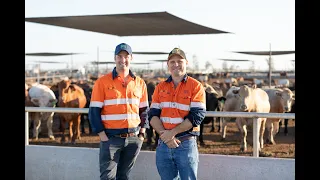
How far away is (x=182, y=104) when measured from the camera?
378cm

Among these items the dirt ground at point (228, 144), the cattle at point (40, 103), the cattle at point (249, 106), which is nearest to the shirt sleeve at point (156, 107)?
the dirt ground at point (228, 144)

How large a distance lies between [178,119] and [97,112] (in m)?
0.80

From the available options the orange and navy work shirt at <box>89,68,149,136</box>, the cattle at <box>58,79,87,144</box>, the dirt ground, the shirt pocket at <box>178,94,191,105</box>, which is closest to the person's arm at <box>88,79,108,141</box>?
the orange and navy work shirt at <box>89,68,149,136</box>

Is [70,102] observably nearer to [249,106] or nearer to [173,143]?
[249,106]

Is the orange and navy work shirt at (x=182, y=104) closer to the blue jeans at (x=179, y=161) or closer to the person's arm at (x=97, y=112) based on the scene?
the blue jeans at (x=179, y=161)

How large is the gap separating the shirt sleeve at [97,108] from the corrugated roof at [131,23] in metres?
3.80

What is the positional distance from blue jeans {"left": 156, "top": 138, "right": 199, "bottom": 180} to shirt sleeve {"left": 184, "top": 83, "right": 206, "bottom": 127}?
0.22 meters

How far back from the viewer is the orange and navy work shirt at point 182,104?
373 cm

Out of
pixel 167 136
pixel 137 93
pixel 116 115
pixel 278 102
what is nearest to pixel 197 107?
pixel 167 136

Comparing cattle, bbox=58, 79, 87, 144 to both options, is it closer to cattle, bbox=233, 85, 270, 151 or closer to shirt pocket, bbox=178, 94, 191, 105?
cattle, bbox=233, 85, 270, 151
